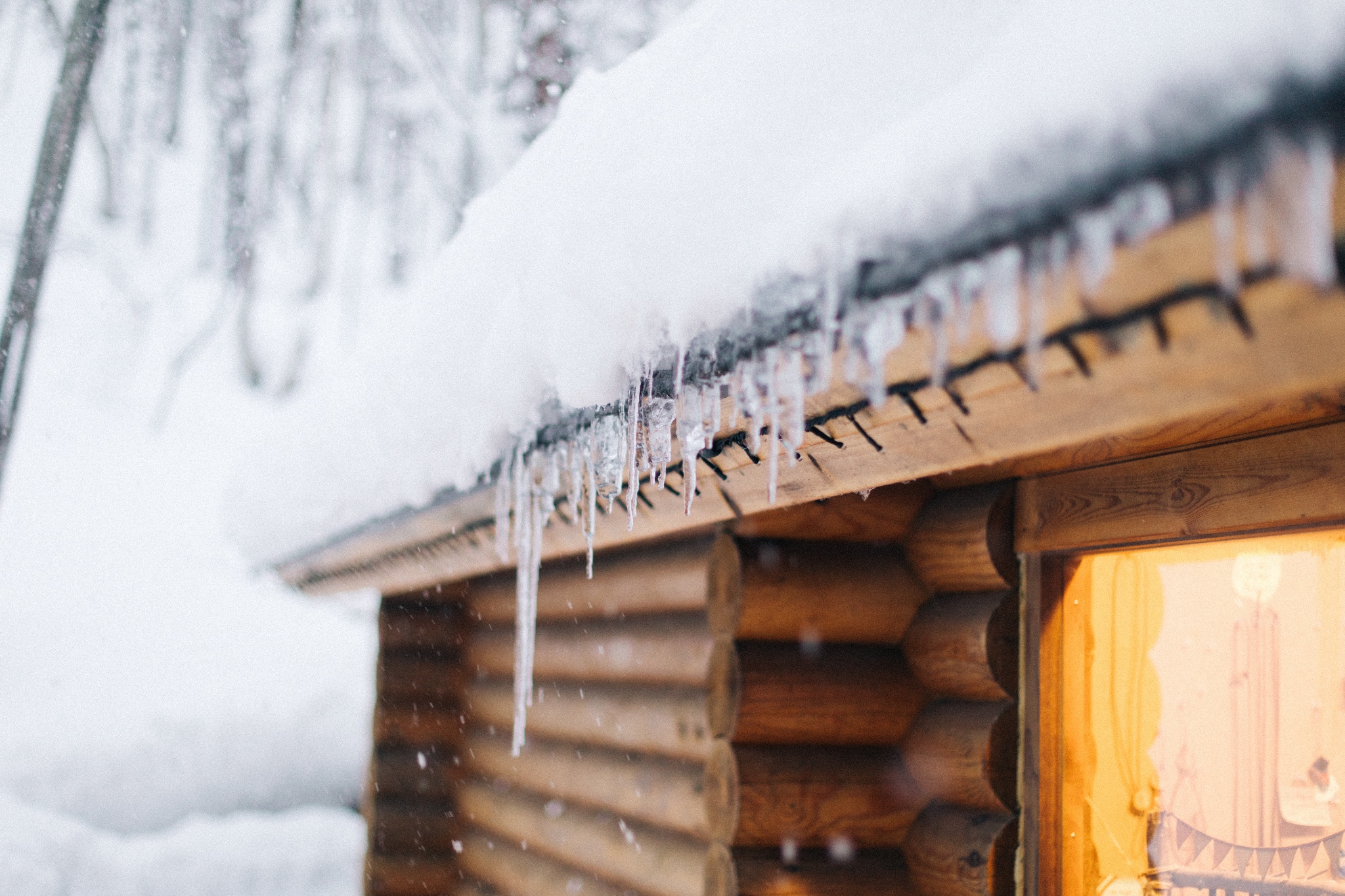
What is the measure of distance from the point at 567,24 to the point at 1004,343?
31.1ft

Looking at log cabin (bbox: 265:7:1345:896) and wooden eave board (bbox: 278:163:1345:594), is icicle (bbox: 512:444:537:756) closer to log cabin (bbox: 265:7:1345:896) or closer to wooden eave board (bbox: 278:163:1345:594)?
log cabin (bbox: 265:7:1345:896)

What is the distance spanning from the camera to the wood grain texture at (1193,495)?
1897 millimetres

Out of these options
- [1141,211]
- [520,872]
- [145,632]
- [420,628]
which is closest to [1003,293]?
[1141,211]

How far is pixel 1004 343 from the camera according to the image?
1.08 meters

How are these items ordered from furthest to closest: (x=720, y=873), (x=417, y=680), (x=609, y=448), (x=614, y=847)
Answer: (x=417, y=680), (x=614, y=847), (x=720, y=873), (x=609, y=448)

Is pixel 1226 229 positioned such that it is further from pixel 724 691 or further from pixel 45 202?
pixel 45 202

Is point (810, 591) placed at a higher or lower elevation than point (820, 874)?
higher

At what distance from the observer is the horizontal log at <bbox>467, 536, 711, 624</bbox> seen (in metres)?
2.91

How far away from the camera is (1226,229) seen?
86cm

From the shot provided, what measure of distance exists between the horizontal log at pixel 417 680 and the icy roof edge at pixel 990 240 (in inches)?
127

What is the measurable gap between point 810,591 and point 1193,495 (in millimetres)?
896

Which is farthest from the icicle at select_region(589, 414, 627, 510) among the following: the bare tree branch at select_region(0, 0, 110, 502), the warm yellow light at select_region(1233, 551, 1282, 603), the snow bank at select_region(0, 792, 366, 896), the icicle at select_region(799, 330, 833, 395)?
the snow bank at select_region(0, 792, 366, 896)

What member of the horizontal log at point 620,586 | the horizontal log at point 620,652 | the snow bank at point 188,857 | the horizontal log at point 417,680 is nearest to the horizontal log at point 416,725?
the horizontal log at point 417,680

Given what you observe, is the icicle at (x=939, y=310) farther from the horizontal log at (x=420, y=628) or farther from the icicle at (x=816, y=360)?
the horizontal log at (x=420, y=628)
